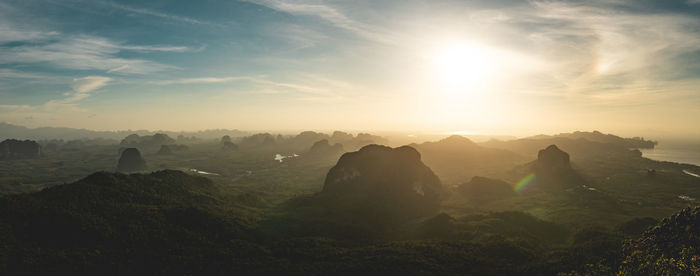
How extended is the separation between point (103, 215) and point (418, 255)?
5621 centimetres

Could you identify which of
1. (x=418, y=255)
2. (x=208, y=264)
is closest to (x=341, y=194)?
(x=418, y=255)

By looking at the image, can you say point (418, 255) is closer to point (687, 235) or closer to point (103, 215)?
point (687, 235)

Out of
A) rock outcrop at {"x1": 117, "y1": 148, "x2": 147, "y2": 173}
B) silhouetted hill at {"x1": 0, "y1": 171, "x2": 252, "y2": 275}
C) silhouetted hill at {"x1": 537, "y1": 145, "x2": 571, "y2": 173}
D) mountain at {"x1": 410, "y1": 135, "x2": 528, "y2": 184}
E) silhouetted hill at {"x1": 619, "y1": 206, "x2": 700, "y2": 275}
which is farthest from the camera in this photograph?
rock outcrop at {"x1": 117, "y1": 148, "x2": 147, "y2": 173}

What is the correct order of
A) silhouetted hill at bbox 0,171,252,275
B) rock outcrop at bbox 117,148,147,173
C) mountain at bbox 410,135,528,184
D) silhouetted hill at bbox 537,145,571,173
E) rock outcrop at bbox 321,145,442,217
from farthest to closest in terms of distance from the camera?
rock outcrop at bbox 117,148,147,173 → mountain at bbox 410,135,528,184 → silhouetted hill at bbox 537,145,571,173 → rock outcrop at bbox 321,145,442,217 → silhouetted hill at bbox 0,171,252,275

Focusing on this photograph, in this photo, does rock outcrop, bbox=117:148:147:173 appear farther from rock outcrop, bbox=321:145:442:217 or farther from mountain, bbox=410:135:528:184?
mountain, bbox=410:135:528:184

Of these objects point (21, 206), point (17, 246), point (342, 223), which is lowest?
point (342, 223)

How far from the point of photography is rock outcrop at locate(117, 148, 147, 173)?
575ft

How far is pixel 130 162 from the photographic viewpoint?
580ft

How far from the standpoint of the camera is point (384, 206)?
84.6 m

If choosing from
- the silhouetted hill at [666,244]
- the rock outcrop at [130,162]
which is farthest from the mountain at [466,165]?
the rock outcrop at [130,162]

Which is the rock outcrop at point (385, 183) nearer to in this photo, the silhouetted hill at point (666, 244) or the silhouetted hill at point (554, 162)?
the silhouetted hill at point (666, 244)

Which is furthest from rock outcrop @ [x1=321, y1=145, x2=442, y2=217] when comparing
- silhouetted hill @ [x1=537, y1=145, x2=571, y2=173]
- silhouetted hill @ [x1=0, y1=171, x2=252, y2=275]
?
silhouetted hill @ [x1=537, y1=145, x2=571, y2=173]

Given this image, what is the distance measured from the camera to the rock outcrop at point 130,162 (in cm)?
17525

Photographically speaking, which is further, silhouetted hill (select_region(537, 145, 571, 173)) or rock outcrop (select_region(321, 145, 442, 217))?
silhouetted hill (select_region(537, 145, 571, 173))
